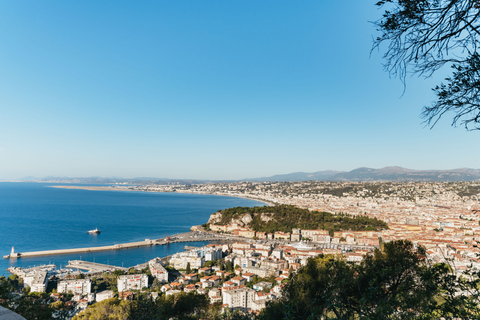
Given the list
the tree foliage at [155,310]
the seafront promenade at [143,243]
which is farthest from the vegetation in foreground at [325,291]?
the seafront promenade at [143,243]

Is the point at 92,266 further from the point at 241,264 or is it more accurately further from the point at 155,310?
the point at 155,310

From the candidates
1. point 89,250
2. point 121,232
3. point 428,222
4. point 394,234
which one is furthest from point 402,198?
point 89,250

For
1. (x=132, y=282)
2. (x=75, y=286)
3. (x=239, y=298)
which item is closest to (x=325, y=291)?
(x=239, y=298)

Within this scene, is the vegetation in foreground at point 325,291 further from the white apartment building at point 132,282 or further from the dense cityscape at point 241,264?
the white apartment building at point 132,282

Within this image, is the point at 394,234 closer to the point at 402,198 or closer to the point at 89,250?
the point at 89,250

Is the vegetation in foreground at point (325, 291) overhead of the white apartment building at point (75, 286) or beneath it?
overhead

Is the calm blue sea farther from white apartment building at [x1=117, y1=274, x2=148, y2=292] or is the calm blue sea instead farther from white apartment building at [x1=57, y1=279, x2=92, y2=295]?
white apartment building at [x1=117, y1=274, x2=148, y2=292]
